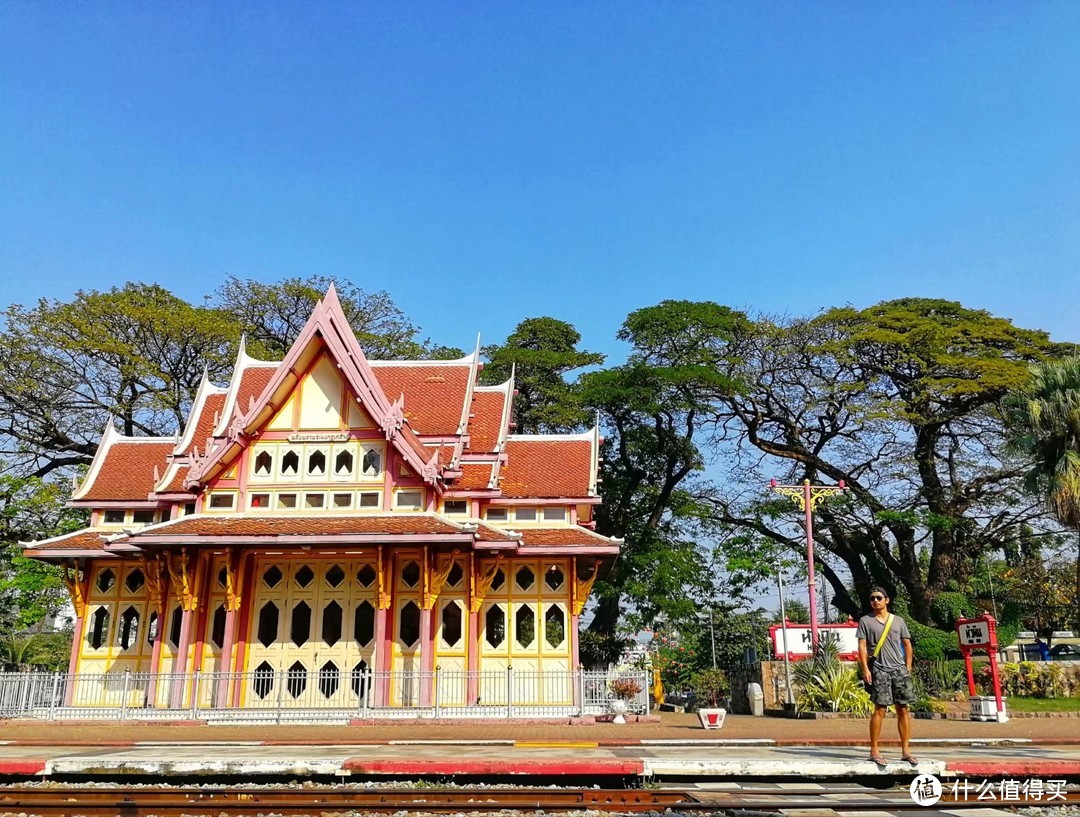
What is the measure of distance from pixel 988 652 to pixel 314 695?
53.2ft

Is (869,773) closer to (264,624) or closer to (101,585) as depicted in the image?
(264,624)

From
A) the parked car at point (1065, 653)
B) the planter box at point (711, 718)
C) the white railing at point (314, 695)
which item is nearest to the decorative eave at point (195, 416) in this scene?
the white railing at point (314, 695)

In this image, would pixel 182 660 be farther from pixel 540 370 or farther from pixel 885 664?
pixel 540 370

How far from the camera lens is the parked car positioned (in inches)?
1467

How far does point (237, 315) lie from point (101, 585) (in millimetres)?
19231

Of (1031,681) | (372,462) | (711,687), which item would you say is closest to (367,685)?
(372,462)

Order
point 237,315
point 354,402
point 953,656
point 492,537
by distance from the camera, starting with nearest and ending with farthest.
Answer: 1. point 492,537
2. point 354,402
3. point 953,656
4. point 237,315

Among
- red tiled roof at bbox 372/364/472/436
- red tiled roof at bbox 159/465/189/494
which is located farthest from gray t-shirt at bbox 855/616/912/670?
red tiled roof at bbox 159/465/189/494

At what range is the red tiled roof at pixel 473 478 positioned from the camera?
70.4 ft

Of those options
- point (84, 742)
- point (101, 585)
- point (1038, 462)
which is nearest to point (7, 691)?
point (101, 585)

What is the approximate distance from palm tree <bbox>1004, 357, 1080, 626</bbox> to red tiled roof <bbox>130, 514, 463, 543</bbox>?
55.7 ft

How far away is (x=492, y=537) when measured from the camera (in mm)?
19750

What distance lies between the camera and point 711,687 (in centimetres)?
2836

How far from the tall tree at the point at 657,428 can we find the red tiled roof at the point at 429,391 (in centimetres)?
1001
